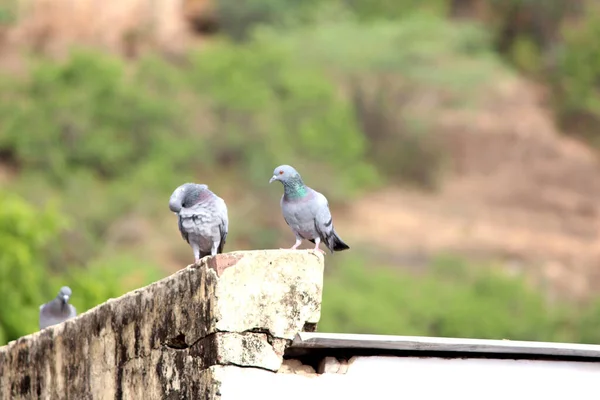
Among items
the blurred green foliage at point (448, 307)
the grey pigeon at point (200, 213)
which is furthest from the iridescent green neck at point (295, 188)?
the blurred green foliage at point (448, 307)

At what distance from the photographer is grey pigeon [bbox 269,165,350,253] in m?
8.73

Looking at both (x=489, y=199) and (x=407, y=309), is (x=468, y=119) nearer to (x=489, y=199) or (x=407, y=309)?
(x=489, y=199)

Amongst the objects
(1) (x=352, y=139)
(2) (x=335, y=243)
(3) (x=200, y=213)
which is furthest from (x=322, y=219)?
(1) (x=352, y=139)

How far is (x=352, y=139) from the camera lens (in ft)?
147

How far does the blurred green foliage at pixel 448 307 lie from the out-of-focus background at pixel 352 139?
0.27 feet

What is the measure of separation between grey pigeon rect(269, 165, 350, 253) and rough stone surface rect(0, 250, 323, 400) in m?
1.14

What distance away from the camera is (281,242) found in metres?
40.3

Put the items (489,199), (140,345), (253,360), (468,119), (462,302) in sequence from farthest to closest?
1. (468,119)
2. (489,199)
3. (462,302)
4. (140,345)
5. (253,360)

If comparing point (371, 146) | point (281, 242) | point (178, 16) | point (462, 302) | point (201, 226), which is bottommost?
point (201, 226)

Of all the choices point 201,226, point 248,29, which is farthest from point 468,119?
point 201,226

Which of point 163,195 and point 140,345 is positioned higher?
point 163,195

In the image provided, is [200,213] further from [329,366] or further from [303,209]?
[329,366]

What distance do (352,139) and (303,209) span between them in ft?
119

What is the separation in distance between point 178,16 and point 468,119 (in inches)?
439
